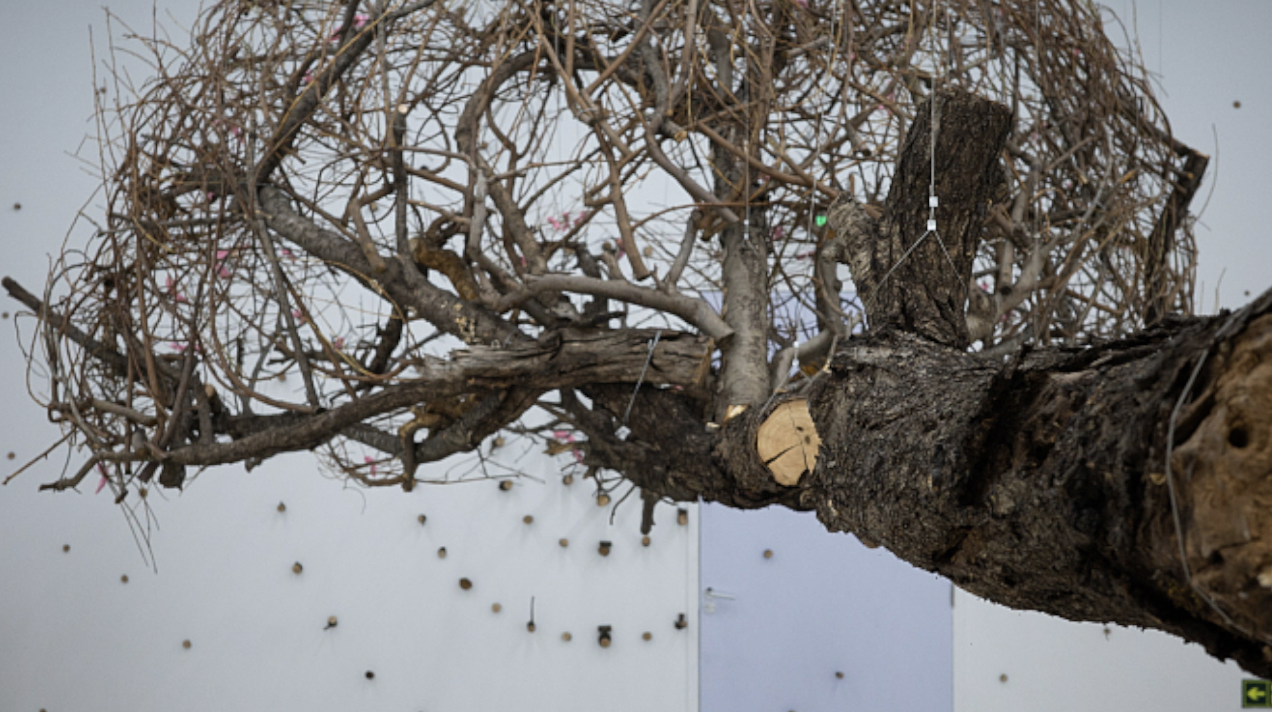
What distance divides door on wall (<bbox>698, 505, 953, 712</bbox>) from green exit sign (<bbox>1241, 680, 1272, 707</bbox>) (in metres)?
0.81

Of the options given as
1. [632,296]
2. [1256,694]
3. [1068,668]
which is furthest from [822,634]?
[632,296]

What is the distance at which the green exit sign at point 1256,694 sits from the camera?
254 cm

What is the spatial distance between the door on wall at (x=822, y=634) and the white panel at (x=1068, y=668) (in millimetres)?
72

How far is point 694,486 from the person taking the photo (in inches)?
54.3

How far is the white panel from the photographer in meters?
2.62

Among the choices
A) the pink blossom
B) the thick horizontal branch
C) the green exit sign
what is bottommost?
the green exit sign

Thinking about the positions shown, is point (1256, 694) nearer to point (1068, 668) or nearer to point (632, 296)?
point (1068, 668)

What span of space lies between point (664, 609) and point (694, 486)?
1466 millimetres

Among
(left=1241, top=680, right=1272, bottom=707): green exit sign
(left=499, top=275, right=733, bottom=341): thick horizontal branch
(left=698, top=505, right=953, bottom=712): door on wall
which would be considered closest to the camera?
(left=499, top=275, right=733, bottom=341): thick horizontal branch

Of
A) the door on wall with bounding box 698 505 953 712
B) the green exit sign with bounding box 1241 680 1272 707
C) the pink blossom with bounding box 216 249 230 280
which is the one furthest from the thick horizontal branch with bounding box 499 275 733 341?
the green exit sign with bounding box 1241 680 1272 707

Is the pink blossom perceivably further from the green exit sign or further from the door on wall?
the green exit sign

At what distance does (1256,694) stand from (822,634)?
4.00 feet

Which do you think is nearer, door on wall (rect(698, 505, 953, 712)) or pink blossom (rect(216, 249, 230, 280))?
pink blossom (rect(216, 249, 230, 280))

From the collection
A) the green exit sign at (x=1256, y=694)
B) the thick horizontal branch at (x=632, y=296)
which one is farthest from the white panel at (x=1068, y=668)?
the thick horizontal branch at (x=632, y=296)
